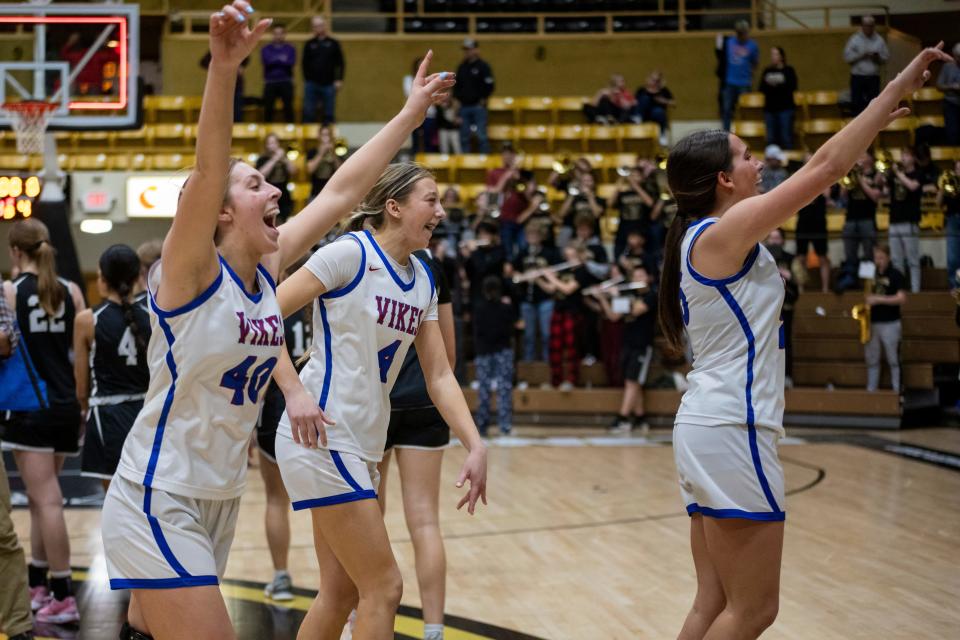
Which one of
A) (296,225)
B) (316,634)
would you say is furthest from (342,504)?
(296,225)

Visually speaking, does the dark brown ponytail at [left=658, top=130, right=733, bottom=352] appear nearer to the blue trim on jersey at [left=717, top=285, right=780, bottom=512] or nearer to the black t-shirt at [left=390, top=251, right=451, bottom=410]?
the blue trim on jersey at [left=717, top=285, right=780, bottom=512]

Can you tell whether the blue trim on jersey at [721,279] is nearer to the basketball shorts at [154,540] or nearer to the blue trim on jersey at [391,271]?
the blue trim on jersey at [391,271]

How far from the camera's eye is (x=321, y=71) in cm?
1767

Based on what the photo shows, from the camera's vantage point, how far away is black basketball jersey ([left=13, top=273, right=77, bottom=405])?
571 centimetres

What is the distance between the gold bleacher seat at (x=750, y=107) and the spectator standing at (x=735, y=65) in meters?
1.06

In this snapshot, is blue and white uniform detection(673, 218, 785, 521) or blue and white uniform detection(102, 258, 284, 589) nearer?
blue and white uniform detection(102, 258, 284, 589)

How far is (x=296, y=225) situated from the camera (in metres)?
3.52

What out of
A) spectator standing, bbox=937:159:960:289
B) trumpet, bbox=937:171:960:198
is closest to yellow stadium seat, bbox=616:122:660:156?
spectator standing, bbox=937:159:960:289

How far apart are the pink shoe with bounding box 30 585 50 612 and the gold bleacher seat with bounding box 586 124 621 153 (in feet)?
45.4

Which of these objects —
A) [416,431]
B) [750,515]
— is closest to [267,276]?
[750,515]

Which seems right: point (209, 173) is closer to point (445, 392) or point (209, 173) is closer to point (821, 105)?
point (445, 392)

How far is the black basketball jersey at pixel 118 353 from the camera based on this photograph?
18.0ft

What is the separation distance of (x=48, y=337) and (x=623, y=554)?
346 cm

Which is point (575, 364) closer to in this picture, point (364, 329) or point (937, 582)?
point (937, 582)
